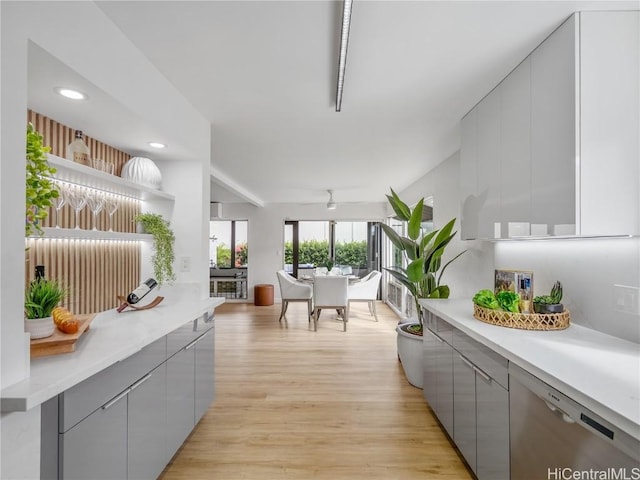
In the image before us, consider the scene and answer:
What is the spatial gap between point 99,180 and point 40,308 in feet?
2.98

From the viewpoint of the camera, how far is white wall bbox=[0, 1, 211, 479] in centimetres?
105

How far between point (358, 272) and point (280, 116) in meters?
6.45

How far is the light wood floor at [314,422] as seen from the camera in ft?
6.73

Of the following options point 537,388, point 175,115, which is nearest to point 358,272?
point 175,115

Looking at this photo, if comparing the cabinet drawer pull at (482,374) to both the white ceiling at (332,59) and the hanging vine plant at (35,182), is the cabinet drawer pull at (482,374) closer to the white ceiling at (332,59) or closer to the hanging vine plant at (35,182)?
the white ceiling at (332,59)

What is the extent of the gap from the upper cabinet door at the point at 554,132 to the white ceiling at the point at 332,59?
0.11m

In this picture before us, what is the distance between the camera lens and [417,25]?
165 centimetres

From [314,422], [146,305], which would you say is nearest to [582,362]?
[314,422]

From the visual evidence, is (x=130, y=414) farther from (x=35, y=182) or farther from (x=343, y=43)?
(x=343, y=43)

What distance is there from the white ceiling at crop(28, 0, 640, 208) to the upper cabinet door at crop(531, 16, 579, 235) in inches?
4.2

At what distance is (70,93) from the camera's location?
64.7 inches

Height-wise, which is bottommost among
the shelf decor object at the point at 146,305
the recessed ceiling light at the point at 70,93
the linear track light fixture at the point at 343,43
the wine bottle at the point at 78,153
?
the shelf decor object at the point at 146,305

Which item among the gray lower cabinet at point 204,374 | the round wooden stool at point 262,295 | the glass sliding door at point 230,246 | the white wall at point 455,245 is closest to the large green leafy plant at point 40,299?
the gray lower cabinet at point 204,374

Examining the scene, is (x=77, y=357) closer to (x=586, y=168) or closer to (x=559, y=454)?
(x=559, y=454)
